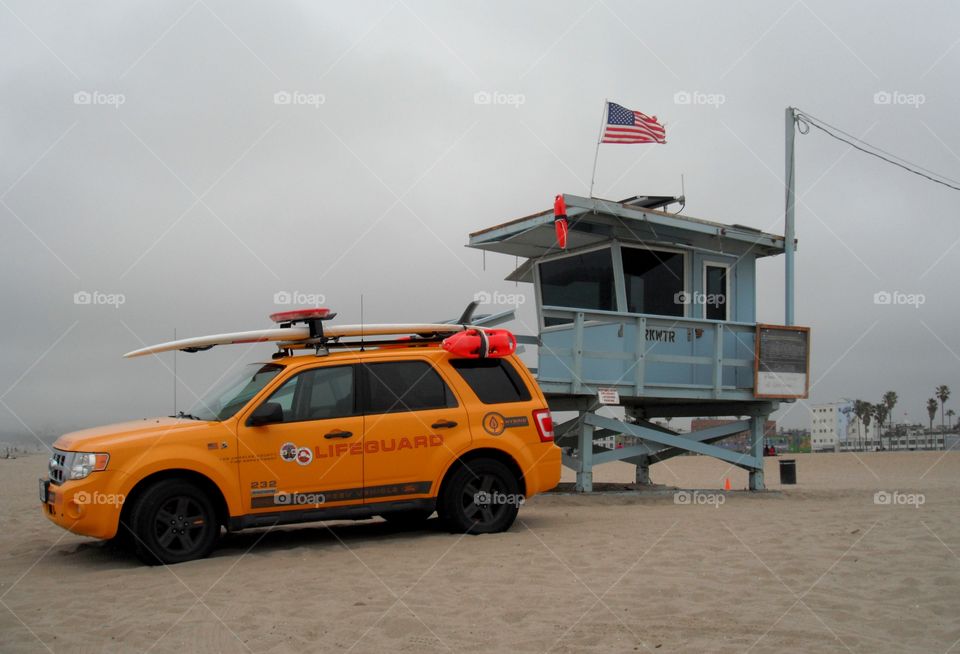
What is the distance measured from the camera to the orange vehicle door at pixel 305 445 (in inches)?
330

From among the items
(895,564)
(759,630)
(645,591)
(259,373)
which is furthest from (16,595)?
(895,564)

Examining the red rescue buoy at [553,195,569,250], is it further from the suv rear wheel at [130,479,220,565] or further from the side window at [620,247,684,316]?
the suv rear wheel at [130,479,220,565]

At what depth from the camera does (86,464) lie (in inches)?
311

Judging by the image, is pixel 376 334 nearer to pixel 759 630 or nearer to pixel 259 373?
pixel 259 373

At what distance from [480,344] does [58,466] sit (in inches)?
161

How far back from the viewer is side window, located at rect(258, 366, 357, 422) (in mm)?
8719

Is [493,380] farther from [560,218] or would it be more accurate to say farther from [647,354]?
[647,354]

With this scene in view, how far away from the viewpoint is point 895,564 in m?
7.44

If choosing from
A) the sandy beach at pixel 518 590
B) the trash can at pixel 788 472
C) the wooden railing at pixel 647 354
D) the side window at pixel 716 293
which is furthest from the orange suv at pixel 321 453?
the trash can at pixel 788 472

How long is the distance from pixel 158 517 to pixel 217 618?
229cm

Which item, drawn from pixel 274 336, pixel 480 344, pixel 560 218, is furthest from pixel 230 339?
pixel 560 218

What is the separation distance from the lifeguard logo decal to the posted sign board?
22.5 ft

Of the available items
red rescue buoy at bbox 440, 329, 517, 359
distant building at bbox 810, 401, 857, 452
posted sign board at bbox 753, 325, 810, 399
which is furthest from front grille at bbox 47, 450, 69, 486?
distant building at bbox 810, 401, 857, 452

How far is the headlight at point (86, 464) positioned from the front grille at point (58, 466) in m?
0.17
